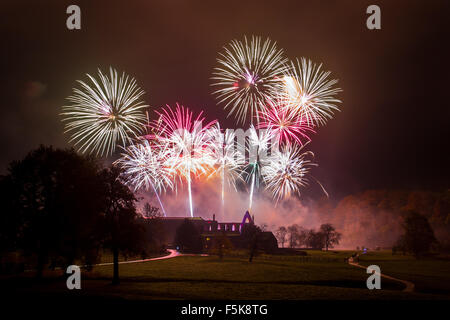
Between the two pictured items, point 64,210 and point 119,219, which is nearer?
point 64,210

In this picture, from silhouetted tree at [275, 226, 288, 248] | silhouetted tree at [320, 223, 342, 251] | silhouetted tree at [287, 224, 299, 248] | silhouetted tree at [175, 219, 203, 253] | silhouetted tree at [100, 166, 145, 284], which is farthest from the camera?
silhouetted tree at [275, 226, 288, 248]

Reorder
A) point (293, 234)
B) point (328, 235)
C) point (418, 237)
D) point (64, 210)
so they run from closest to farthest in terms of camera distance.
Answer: point (64, 210) → point (418, 237) → point (328, 235) → point (293, 234)

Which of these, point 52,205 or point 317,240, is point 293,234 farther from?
point 52,205

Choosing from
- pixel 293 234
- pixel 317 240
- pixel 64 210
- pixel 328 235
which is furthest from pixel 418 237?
pixel 293 234

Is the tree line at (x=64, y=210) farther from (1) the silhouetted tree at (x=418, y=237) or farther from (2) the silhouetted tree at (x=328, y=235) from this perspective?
(2) the silhouetted tree at (x=328, y=235)

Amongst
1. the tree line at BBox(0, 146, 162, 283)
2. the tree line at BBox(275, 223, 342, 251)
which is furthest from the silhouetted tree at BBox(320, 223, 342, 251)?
the tree line at BBox(0, 146, 162, 283)

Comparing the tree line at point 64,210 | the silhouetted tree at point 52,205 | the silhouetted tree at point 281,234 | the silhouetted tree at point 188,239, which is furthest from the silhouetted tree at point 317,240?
the silhouetted tree at point 52,205

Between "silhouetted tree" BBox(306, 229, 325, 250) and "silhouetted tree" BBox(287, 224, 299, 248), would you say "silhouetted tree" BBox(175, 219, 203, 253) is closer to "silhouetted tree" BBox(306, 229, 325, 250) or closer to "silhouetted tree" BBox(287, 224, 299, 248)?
"silhouetted tree" BBox(306, 229, 325, 250)
